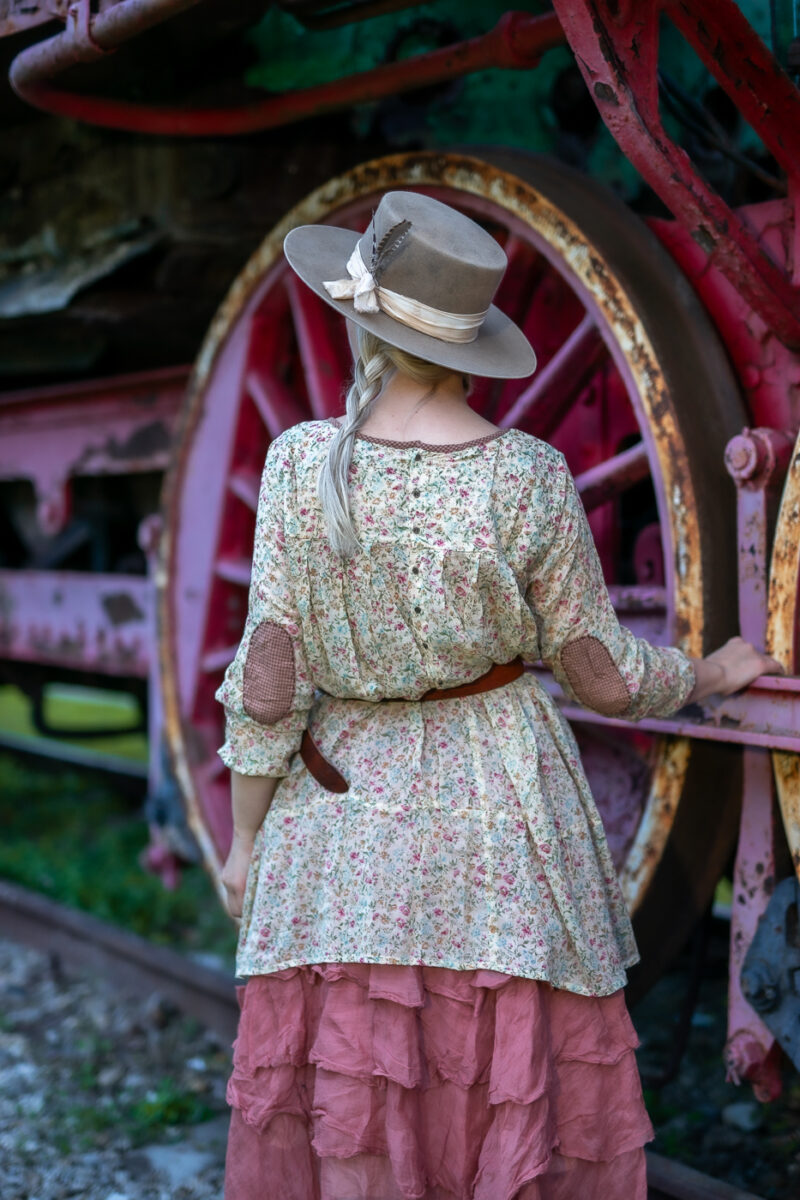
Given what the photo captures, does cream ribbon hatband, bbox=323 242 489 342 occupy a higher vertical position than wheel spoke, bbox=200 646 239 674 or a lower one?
higher

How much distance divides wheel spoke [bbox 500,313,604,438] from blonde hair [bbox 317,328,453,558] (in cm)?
97

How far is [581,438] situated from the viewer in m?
3.12

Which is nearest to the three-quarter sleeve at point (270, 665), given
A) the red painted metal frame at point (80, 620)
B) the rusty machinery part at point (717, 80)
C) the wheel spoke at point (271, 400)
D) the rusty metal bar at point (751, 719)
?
the rusty metal bar at point (751, 719)

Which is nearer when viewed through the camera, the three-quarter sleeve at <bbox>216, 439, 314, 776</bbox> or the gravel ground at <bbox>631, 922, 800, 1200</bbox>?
the three-quarter sleeve at <bbox>216, 439, 314, 776</bbox>

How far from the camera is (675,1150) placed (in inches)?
110

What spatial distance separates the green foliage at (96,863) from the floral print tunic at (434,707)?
7.82ft

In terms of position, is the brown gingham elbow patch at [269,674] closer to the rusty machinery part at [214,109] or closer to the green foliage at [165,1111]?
the rusty machinery part at [214,109]

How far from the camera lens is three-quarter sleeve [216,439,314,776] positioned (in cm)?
194

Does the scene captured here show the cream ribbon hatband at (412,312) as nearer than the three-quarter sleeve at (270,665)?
Yes

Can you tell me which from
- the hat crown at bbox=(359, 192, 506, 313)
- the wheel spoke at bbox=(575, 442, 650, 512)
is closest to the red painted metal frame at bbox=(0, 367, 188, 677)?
the wheel spoke at bbox=(575, 442, 650, 512)

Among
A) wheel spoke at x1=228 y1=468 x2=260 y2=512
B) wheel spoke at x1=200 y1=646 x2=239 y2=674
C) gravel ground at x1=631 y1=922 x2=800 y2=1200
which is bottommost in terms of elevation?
gravel ground at x1=631 y1=922 x2=800 y2=1200

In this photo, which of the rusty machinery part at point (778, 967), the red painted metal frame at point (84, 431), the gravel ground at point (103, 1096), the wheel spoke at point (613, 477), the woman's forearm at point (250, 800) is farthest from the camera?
→ the red painted metal frame at point (84, 431)

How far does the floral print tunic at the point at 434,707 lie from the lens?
184 cm

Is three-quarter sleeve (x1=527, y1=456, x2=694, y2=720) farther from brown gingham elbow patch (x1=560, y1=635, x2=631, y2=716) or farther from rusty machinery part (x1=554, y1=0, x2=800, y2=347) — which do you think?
rusty machinery part (x1=554, y1=0, x2=800, y2=347)
